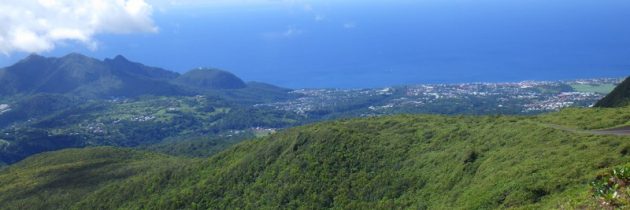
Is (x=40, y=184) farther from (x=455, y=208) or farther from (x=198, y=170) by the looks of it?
(x=455, y=208)

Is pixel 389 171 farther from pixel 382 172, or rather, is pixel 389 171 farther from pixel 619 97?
pixel 619 97

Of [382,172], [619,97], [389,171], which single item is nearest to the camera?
[389,171]

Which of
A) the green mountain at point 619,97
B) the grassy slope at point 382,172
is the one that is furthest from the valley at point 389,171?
the green mountain at point 619,97

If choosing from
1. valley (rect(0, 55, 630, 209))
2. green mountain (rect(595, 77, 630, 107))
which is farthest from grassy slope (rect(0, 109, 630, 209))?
green mountain (rect(595, 77, 630, 107))

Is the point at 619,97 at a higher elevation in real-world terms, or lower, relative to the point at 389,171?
higher

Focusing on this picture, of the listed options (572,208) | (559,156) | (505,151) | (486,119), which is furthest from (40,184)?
(572,208)

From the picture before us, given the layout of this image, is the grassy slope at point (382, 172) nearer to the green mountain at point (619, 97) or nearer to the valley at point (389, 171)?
the valley at point (389, 171)

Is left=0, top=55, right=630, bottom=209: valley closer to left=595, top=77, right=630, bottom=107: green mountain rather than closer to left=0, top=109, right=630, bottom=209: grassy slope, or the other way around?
left=0, top=109, right=630, bottom=209: grassy slope

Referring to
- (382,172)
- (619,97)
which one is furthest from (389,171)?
(619,97)

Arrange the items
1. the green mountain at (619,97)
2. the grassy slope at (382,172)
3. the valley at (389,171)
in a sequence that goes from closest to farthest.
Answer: the grassy slope at (382,172) < the valley at (389,171) < the green mountain at (619,97)
